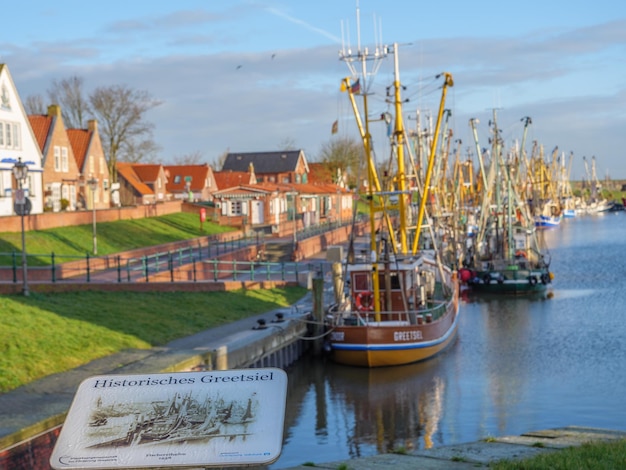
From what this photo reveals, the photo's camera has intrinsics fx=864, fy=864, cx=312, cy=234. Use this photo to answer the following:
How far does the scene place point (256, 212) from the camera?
76.1 metres

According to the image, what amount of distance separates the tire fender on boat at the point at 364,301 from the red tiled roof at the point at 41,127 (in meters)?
36.9

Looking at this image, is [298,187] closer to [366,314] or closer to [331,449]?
[366,314]

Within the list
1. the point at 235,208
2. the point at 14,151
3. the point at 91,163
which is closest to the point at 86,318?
the point at 14,151

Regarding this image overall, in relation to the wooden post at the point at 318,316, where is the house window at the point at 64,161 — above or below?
above

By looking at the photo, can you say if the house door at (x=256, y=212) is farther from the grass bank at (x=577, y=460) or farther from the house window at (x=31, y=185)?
the grass bank at (x=577, y=460)

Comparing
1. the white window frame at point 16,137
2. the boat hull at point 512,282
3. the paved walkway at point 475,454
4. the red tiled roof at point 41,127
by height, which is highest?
the red tiled roof at point 41,127

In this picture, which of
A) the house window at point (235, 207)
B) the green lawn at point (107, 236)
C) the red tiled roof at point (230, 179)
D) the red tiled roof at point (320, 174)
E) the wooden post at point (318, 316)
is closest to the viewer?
the wooden post at point (318, 316)

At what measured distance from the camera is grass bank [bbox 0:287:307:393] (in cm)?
2083

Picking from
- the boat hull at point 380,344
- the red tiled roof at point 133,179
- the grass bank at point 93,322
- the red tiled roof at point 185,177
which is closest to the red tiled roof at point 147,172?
the red tiled roof at point 133,179

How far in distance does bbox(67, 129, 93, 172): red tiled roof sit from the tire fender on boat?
144ft

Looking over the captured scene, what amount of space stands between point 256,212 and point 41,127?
67.5 ft

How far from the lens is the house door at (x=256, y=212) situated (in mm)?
75875

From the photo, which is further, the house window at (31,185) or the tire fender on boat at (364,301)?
the house window at (31,185)

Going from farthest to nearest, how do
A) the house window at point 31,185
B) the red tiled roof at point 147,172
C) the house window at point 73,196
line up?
the red tiled roof at point 147,172, the house window at point 73,196, the house window at point 31,185
